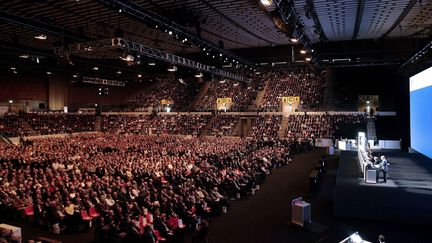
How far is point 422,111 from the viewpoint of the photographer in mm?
17109

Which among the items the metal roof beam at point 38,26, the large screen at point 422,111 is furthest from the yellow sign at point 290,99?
the metal roof beam at point 38,26

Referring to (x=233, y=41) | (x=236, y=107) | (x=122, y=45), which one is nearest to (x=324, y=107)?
(x=236, y=107)

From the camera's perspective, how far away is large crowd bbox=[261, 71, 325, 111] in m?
37.5

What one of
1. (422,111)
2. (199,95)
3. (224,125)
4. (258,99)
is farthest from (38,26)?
(199,95)

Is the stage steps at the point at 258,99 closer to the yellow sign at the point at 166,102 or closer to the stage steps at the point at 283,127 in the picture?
the stage steps at the point at 283,127

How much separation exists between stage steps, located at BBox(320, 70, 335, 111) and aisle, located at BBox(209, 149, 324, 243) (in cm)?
2050

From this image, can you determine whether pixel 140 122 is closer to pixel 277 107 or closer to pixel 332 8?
pixel 277 107

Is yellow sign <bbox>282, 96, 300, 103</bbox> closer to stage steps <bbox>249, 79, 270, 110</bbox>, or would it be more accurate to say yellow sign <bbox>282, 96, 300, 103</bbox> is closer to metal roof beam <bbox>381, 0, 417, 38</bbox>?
stage steps <bbox>249, 79, 270, 110</bbox>

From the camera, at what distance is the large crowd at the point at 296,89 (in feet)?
123

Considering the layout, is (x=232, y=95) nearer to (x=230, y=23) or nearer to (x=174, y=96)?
(x=174, y=96)

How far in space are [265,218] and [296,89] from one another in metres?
30.6

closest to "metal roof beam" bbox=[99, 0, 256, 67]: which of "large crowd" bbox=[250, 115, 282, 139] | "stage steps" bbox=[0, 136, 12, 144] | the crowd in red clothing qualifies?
"large crowd" bbox=[250, 115, 282, 139]

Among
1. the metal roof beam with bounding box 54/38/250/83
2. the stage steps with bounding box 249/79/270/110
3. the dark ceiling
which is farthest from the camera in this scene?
the stage steps with bounding box 249/79/270/110

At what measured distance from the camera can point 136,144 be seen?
26531 millimetres
